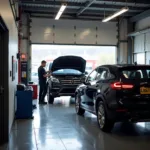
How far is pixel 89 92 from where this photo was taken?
7.06 m

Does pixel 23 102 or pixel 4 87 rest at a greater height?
pixel 4 87

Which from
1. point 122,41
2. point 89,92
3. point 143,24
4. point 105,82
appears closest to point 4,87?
A: point 105,82

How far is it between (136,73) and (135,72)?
0.03 m

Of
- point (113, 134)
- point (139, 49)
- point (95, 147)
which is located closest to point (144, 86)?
point (113, 134)

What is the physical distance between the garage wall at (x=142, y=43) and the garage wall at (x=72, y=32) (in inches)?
50.6

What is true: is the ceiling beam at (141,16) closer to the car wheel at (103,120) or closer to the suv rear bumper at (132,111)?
the car wheel at (103,120)

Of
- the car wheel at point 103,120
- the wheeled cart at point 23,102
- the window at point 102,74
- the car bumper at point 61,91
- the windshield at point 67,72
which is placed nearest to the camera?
the car wheel at point 103,120

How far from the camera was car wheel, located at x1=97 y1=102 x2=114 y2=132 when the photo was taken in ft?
19.2

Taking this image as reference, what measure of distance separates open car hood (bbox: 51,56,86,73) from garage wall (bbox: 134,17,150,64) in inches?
176

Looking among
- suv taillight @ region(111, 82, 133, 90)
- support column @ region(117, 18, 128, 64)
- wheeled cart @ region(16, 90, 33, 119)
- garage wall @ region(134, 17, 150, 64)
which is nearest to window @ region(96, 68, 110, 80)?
suv taillight @ region(111, 82, 133, 90)

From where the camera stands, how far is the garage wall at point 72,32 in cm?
1495

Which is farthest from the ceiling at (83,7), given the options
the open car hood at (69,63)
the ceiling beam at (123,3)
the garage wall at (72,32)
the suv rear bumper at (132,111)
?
the suv rear bumper at (132,111)

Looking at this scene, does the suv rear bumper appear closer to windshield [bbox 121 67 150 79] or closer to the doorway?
windshield [bbox 121 67 150 79]

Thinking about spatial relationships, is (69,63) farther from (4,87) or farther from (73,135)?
(4,87)
